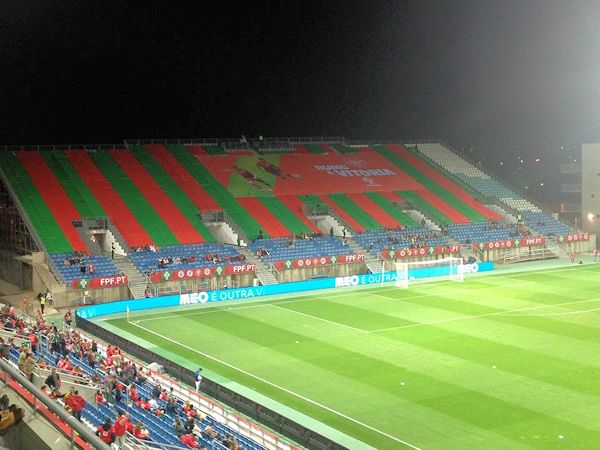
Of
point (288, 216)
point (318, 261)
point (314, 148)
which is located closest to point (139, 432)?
point (318, 261)

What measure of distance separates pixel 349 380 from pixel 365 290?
67.1 ft

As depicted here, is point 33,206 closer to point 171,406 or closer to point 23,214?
point 23,214

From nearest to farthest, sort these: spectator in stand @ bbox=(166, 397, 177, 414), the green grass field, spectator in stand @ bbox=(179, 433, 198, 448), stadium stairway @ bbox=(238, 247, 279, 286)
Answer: spectator in stand @ bbox=(179, 433, 198, 448) < spectator in stand @ bbox=(166, 397, 177, 414) < the green grass field < stadium stairway @ bbox=(238, 247, 279, 286)

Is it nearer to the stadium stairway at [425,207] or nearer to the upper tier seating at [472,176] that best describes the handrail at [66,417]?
the stadium stairway at [425,207]

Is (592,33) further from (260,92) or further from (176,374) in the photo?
(176,374)

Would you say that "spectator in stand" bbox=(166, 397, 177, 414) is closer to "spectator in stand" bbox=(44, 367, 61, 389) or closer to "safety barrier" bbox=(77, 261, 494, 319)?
"spectator in stand" bbox=(44, 367, 61, 389)

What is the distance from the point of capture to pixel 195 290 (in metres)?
45.9

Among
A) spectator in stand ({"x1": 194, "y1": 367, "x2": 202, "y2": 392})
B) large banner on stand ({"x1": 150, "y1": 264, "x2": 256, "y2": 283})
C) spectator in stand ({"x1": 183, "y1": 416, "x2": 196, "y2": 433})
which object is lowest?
spectator in stand ({"x1": 194, "y1": 367, "x2": 202, "y2": 392})

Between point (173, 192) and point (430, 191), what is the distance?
2391 cm

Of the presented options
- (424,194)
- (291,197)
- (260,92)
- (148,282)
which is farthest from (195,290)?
(424,194)

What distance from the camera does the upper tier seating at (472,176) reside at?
227 feet

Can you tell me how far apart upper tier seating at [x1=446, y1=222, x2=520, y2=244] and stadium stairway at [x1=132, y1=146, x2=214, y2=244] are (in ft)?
66.7

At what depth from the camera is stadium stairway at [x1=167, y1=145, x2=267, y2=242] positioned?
54.3m

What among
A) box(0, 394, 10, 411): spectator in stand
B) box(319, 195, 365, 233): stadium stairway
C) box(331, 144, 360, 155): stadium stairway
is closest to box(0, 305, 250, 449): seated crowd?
box(0, 394, 10, 411): spectator in stand
